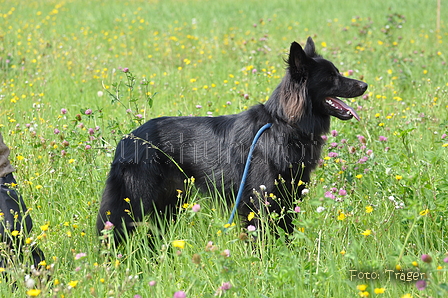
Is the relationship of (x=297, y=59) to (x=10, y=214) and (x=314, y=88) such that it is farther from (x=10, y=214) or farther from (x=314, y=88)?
(x=10, y=214)

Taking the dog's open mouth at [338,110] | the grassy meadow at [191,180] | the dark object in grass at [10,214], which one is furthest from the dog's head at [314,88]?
the dark object in grass at [10,214]

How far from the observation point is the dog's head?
3.07 m

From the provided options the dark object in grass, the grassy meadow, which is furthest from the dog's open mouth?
the dark object in grass

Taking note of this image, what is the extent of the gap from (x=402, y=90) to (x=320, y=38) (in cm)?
412

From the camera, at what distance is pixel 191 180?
9.45 ft

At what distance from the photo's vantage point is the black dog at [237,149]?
3.07 meters

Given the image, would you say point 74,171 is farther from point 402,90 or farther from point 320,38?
point 320,38

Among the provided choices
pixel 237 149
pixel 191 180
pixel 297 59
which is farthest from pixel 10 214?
pixel 297 59

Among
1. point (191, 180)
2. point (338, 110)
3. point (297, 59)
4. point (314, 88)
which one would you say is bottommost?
point (191, 180)

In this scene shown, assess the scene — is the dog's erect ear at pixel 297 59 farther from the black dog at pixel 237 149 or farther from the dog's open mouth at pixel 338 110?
the dog's open mouth at pixel 338 110

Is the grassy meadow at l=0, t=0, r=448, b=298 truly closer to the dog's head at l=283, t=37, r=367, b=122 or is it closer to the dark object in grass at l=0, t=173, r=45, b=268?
the dark object in grass at l=0, t=173, r=45, b=268

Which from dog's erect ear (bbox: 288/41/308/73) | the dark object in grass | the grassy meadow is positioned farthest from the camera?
dog's erect ear (bbox: 288/41/308/73)

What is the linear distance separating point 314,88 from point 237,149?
67 centimetres

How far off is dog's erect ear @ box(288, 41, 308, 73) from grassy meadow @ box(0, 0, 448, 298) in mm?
673
